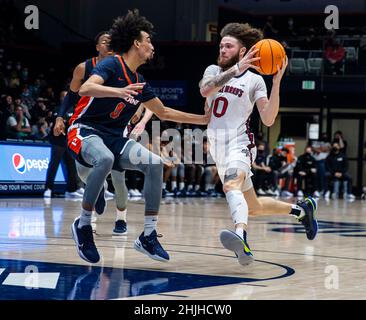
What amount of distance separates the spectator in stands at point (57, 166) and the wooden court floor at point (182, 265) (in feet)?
12.6

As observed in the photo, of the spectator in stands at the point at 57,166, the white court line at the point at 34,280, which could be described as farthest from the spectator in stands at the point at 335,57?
the white court line at the point at 34,280

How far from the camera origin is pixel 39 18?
27.6 m

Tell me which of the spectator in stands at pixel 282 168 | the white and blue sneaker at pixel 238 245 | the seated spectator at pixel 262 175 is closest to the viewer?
the white and blue sneaker at pixel 238 245

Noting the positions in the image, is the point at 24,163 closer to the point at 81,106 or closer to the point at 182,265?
the point at 81,106

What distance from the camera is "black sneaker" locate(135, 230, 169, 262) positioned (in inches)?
246

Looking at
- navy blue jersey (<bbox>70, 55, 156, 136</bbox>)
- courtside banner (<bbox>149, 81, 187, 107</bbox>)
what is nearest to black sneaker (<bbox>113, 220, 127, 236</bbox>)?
navy blue jersey (<bbox>70, 55, 156, 136</bbox>)

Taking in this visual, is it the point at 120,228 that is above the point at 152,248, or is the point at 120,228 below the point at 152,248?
below

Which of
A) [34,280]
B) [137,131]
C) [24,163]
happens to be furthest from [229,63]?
[24,163]

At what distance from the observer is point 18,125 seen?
1719 cm

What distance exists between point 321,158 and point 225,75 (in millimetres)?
17648

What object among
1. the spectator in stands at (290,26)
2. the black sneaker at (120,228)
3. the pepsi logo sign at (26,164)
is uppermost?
the spectator in stands at (290,26)

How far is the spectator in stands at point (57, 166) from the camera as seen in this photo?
14.5 metres

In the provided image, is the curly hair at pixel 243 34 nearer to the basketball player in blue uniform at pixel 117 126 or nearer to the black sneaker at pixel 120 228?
the basketball player in blue uniform at pixel 117 126

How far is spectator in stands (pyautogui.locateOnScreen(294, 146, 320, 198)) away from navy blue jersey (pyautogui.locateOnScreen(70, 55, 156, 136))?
56.3 feet
